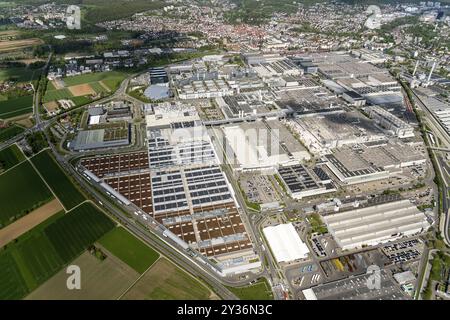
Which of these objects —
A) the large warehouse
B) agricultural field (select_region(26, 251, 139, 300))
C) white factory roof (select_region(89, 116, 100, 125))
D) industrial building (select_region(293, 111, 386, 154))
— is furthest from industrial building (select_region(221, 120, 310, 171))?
white factory roof (select_region(89, 116, 100, 125))

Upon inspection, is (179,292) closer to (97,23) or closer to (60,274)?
(60,274)

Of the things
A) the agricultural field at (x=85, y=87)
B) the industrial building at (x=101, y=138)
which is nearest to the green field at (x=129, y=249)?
the industrial building at (x=101, y=138)

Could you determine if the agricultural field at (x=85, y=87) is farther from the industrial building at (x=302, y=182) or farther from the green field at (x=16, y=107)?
the industrial building at (x=302, y=182)

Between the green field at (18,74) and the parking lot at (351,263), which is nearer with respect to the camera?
the parking lot at (351,263)

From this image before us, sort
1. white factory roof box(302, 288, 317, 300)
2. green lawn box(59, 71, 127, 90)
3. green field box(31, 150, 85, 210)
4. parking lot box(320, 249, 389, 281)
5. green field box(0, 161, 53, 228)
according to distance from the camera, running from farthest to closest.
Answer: green lawn box(59, 71, 127, 90)
green field box(31, 150, 85, 210)
green field box(0, 161, 53, 228)
parking lot box(320, 249, 389, 281)
white factory roof box(302, 288, 317, 300)

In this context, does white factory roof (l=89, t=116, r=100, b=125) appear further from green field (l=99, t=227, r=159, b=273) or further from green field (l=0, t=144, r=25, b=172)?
green field (l=99, t=227, r=159, b=273)
